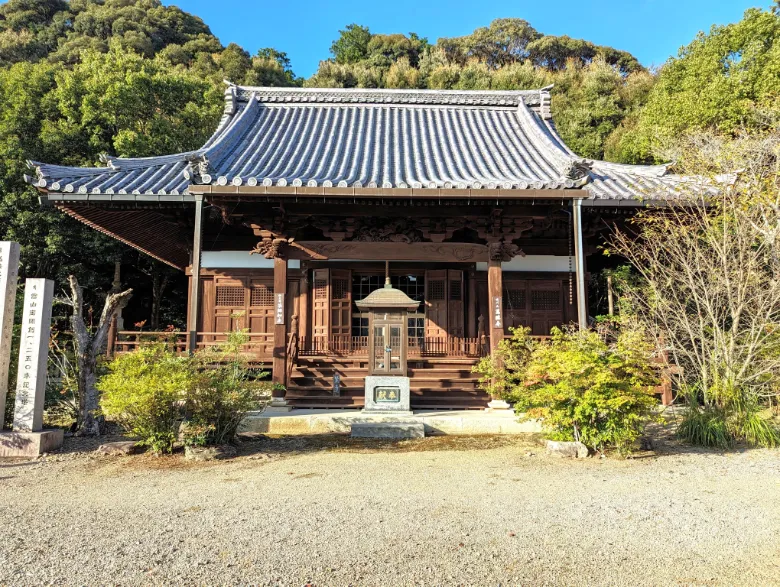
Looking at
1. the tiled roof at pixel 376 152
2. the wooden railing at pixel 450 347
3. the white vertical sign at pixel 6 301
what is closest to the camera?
the white vertical sign at pixel 6 301

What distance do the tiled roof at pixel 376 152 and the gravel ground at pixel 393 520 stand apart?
4322 millimetres

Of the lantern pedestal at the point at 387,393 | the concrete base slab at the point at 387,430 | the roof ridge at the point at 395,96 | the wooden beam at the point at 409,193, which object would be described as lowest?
the concrete base slab at the point at 387,430

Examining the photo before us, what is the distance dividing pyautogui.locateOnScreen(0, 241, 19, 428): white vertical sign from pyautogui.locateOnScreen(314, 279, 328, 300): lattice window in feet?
19.0

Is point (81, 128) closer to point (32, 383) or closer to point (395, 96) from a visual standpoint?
point (395, 96)

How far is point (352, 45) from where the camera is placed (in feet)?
148

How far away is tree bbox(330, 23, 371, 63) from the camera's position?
144 feet

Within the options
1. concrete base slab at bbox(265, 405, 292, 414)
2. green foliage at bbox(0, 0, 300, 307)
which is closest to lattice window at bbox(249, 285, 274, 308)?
concrete base slab at bbox(265, 405, 292, 414)

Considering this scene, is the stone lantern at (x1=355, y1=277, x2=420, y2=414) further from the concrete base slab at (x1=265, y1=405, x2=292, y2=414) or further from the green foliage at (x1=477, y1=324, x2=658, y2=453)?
the green foliage at (x1=477, y1=324, x2=658, y2=453)

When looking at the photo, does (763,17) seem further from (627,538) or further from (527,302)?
(627,538)

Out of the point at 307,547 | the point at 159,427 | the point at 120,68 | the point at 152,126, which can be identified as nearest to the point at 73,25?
the point at 120,68

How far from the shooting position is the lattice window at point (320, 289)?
11023 mm

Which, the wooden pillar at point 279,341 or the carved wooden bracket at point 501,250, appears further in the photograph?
the carved wooden bracket at point 501,250

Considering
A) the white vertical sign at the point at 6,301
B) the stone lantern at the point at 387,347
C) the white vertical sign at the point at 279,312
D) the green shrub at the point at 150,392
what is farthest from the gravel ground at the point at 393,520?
the white vertical sign at the point at 279,312

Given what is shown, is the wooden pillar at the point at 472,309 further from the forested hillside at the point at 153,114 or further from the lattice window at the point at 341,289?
the forested hillside at the point at 153,114
